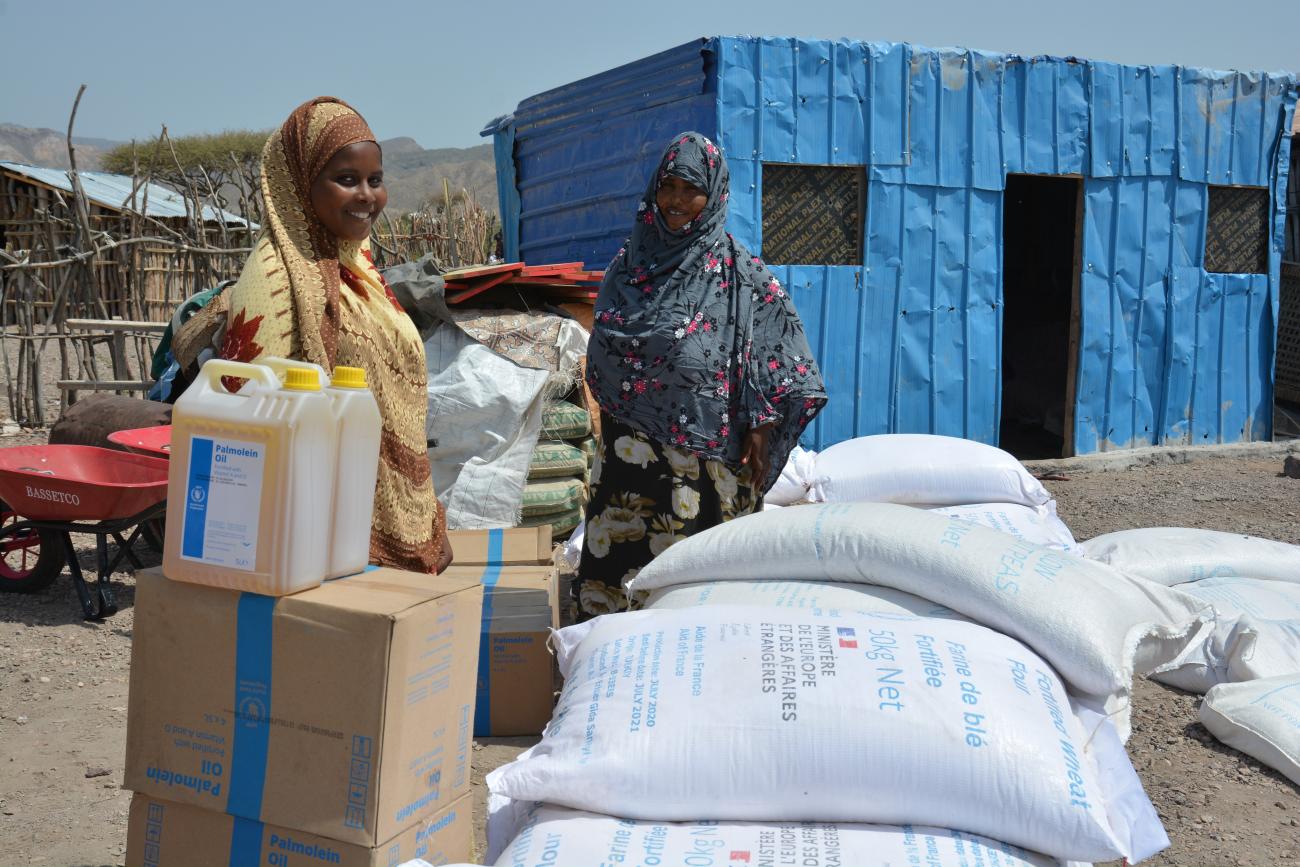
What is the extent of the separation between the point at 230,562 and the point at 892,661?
3.65 feet

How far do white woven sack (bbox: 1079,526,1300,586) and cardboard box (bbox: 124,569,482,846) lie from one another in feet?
9.43

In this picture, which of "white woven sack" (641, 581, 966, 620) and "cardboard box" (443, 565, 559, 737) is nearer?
"white woven sack" (641, 581, 966, 620)

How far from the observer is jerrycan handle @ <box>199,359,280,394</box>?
1.49m

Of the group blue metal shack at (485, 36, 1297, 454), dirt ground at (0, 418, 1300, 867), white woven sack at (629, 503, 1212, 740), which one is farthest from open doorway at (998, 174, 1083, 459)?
white woven sack at (629, 503, 1212, 740)

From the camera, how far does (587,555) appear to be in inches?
140

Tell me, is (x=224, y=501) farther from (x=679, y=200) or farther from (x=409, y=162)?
(x=409, y=162)

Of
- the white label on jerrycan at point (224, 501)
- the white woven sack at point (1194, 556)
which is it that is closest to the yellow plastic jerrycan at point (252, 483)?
the white label on jerrycan at point (224, 501)

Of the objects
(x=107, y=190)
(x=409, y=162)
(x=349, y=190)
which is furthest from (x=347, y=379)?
(x=409, y=162)

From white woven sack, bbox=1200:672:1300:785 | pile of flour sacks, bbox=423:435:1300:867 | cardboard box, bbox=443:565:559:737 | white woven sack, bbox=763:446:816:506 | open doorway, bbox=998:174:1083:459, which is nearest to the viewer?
pile of flour sacks, bbox=423:435:1300:867

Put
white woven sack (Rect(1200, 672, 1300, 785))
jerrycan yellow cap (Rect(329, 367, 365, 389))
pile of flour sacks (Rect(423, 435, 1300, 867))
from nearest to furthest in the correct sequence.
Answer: jerrycan yellow cap (Rect(329, 367, 365, 389)) < pile of flour sacks (Rect(423, 435, 1300, 867)) < white woven sack (Rect(1200, 672, 1300, 785))

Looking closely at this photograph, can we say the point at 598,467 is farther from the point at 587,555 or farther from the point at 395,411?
the point at 395,411

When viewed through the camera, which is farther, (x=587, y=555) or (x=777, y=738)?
(x=587, y=555)

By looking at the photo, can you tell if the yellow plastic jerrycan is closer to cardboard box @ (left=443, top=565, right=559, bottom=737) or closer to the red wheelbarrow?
cardboard box @ (left=443, top=565, right=559, bottom=737)

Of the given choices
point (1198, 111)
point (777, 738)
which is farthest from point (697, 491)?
point (1198, 111)
